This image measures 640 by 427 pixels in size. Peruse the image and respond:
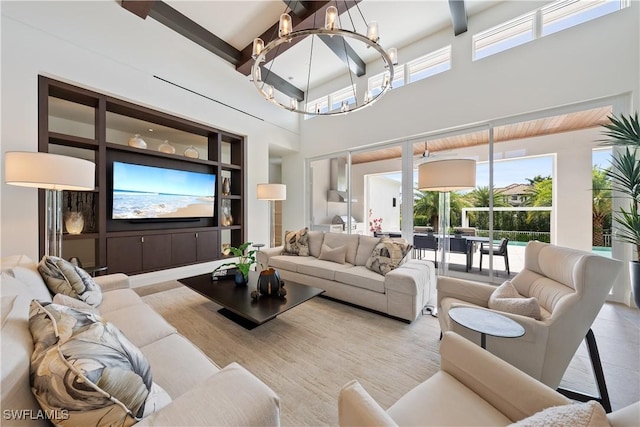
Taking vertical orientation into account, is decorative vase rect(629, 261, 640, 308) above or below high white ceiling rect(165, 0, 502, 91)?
below

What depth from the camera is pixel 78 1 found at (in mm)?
2910

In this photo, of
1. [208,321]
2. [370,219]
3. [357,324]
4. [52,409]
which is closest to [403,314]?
[357,324]

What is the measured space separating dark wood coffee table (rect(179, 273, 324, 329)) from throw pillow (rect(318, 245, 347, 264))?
915mm

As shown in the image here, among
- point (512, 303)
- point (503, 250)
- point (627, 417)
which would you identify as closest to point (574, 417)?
point (627, 417)

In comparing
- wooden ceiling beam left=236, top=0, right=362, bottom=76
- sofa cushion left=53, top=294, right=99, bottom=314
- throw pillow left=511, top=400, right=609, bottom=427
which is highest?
wooden ceiling beam left=236, top=0, right=362, bottom=76

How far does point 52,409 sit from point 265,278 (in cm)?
175

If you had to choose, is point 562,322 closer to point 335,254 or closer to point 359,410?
point 359,410

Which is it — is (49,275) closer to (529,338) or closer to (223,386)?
(223,386)

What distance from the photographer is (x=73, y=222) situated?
3.17m

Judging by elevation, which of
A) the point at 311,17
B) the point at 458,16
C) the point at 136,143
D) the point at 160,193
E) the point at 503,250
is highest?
the point at 458,16

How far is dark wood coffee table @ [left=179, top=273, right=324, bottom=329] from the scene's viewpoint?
1979mm

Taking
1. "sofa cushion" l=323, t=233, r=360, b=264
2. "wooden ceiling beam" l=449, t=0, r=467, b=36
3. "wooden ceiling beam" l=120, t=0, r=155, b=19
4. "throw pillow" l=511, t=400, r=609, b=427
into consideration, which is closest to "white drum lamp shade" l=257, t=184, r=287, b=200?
"sofa cushion" l=323, t=233, r=360, b=264

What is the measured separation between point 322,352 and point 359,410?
4.35ft

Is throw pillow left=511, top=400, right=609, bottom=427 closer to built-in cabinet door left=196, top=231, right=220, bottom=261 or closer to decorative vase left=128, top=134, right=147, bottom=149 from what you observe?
built-in cabinet door left=196, top=231, right=220, bottom=261
